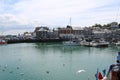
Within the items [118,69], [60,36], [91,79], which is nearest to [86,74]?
[91,79]

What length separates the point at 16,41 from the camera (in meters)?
126

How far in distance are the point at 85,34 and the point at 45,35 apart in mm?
26106

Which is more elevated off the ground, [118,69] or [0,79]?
[118,69]

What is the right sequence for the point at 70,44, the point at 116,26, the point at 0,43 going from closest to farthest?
1. the point at 70,44
2. the point at 0,43
3. the point at 116,26

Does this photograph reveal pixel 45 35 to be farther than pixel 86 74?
Yes

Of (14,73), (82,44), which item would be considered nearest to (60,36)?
(82,44)

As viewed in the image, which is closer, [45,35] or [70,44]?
[70,44]

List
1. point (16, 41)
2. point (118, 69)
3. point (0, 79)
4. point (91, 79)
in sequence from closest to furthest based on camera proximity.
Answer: point (118, 69)
point (91, 79)
point (0, 79)
point (16, 41)

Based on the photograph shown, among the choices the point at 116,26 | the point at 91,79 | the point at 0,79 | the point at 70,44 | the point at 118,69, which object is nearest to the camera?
the point at 118,69

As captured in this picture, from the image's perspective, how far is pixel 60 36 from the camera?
137 metres

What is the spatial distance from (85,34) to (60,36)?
1761 centimetres

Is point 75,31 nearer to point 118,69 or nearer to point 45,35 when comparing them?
point 45,35

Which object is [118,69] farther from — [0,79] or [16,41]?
[16,41]

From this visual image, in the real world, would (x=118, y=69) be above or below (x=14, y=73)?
above
